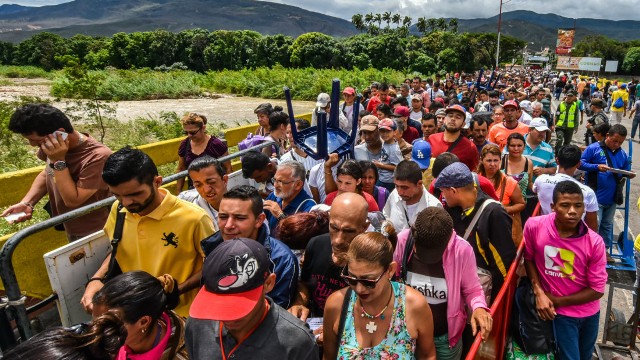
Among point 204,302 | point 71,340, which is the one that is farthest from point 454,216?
point 71,340

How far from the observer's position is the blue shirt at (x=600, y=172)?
5.91 metres

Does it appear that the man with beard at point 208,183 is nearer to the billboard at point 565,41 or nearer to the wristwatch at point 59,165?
the wristwatch at point 59,165

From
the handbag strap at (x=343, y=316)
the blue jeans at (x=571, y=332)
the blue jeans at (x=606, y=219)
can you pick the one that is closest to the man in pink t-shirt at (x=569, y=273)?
the blue jeans at (x=571, y=332)

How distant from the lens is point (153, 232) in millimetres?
2689

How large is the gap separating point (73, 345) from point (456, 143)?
5.05m

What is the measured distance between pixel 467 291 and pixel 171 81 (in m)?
32.5

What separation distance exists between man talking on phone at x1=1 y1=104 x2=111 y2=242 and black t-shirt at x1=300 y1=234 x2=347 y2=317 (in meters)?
1.77

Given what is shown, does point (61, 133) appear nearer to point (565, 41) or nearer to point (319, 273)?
point (319, 273)

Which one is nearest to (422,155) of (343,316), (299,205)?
(299,205)

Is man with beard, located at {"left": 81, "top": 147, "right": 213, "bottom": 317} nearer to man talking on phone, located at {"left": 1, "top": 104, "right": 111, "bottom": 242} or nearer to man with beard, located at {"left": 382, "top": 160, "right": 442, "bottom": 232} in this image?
man talking on phone, located at {"left": 1, "top": 104, "right": 111, "bottom": 242}

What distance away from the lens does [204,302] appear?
1819mm

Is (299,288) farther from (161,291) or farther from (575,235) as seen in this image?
(575,235)

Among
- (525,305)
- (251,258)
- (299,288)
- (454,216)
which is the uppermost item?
(251,258)

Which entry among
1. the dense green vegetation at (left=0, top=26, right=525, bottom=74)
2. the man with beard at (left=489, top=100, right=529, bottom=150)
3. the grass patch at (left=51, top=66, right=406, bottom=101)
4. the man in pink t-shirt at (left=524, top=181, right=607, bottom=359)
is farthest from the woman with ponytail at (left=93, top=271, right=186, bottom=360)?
the dense green vegetation at (left=0, top=26, right=525, bottom=74)
